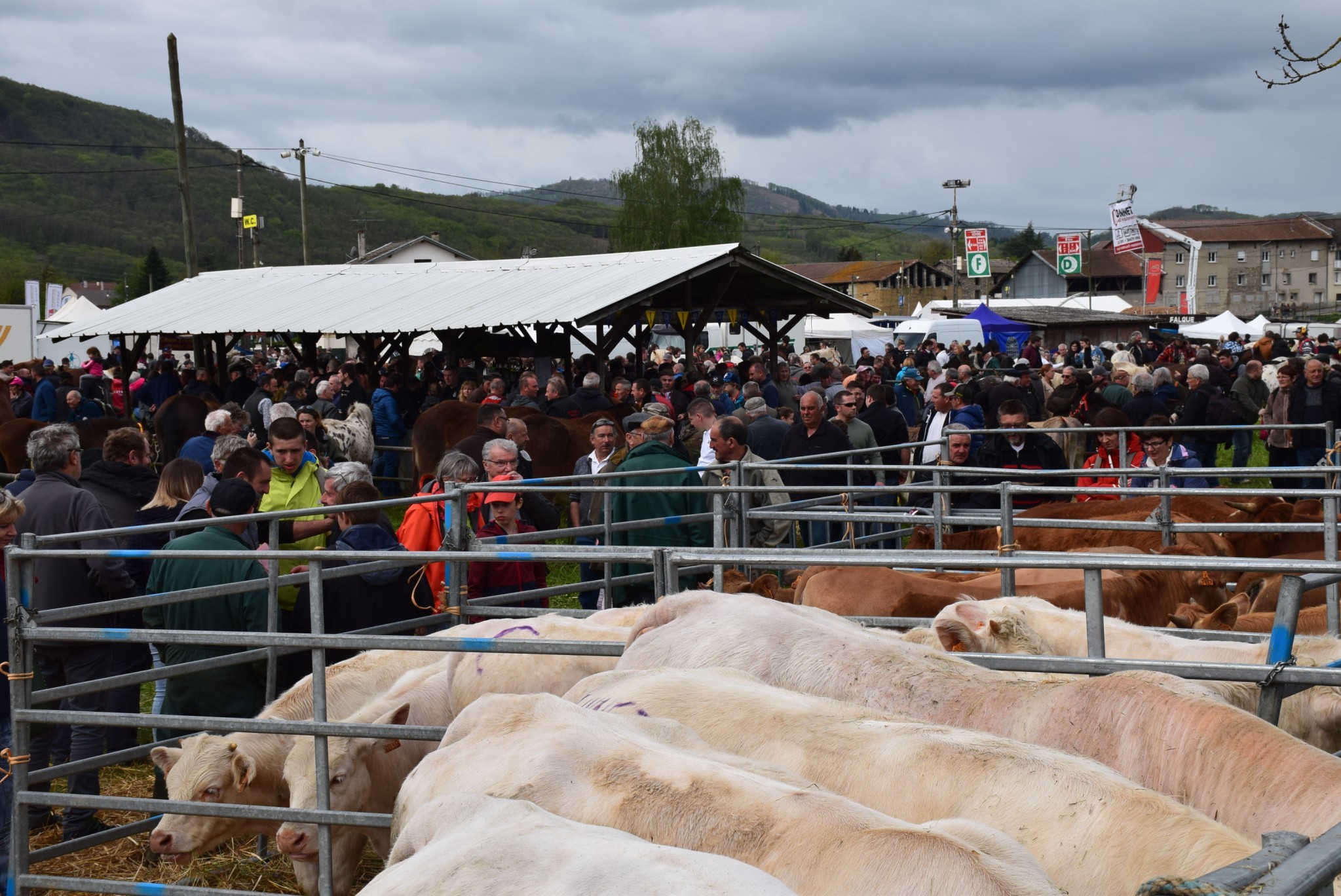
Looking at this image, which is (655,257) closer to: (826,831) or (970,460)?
(970,460)

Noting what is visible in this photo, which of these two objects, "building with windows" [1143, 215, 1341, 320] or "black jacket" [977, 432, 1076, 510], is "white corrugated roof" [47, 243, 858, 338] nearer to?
"black jacket" [977, 432, 1076, 510]

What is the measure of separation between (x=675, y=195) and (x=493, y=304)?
153 ft

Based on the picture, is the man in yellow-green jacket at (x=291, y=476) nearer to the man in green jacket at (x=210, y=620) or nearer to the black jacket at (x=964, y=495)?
the man in green jacket at (x=210, y=620)

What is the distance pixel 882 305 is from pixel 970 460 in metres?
101

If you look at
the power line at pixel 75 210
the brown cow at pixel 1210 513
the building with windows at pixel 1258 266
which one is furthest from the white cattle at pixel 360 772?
the power line at pixel 75 210

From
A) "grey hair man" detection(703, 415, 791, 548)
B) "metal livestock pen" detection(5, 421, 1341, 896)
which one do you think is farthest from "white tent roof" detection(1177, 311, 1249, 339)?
"metal livestock pen" detection(5, 421, 1341, 896)

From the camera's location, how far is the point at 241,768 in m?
4.53

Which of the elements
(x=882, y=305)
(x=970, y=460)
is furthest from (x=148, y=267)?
(x=970, y=460)

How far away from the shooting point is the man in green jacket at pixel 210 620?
5.28 metres

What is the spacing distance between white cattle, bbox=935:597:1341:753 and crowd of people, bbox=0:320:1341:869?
6.40ft

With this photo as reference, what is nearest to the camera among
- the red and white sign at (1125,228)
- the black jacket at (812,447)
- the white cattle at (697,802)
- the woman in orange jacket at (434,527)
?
the white cattle at (697,802)

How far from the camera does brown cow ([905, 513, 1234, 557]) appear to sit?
766 cm

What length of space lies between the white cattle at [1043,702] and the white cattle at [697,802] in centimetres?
78

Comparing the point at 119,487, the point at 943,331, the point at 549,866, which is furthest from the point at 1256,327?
the point at 549,866
